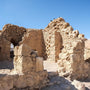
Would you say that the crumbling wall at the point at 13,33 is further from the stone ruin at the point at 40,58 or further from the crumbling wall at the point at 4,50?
the crumbling wall at the point at 4,50

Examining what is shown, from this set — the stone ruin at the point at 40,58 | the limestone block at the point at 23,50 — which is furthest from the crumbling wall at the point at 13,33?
the limestone block at the point at 23,50

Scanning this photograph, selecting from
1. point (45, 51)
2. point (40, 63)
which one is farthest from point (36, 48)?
point (40, 63)

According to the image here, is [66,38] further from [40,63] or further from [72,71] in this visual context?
[40,63]

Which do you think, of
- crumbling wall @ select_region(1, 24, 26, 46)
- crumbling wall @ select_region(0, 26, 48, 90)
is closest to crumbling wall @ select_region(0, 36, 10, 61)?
crumbling wall @ select_region(1, 24, 26, 46)

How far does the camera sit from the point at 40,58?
4824 millimetres

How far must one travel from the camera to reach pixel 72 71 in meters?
6.07

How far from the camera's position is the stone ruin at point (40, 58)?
14.4ft

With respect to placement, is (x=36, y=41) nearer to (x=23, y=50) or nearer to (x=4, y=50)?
(x=4, y=50)

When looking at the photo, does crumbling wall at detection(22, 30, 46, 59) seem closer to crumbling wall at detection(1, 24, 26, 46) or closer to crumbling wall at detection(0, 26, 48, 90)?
crumbling wall at detection(1, 24, 26, 46)

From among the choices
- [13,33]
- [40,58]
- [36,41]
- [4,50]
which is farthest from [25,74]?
[13,33]

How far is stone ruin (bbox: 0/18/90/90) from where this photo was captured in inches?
173

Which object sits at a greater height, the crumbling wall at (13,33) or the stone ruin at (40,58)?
the crumbling wall at (13,33)

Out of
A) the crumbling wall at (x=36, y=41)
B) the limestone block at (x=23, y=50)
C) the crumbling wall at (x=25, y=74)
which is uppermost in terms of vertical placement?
the crumbling wall at (x=36, y=41)

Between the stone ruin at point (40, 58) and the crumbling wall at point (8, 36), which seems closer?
the stone ruin at point (40, 58)
